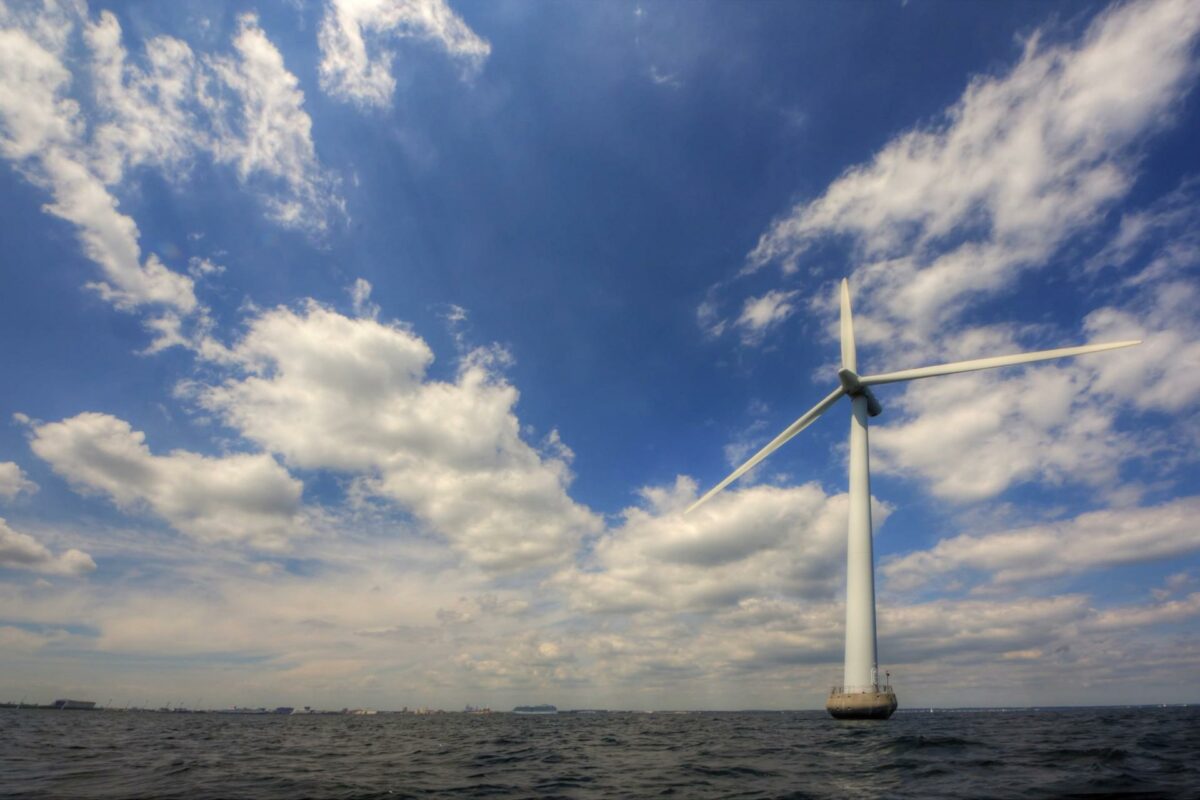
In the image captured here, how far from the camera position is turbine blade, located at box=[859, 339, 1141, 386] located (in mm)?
66525

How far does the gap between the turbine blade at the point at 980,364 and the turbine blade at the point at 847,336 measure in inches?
144

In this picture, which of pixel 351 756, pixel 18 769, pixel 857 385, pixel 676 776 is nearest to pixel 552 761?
pixel 676 776

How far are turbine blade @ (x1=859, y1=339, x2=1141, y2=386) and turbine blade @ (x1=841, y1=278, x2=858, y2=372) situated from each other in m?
3.65

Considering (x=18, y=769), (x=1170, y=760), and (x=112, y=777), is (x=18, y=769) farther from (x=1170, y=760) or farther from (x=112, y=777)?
(x=1170, y=760)

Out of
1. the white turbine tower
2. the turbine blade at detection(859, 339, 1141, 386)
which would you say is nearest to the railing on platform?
the white turbine tower

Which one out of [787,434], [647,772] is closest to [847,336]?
[787,434]

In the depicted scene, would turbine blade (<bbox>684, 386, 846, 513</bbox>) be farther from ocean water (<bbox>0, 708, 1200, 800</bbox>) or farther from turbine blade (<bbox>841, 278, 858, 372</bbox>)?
ocean water (<bbox>0, 708, 1200, 800</bbox>)

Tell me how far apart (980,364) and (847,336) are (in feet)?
67.5

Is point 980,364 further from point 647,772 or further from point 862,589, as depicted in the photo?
point 647,772

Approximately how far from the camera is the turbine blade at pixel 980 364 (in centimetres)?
6653

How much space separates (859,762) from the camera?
36281 mm

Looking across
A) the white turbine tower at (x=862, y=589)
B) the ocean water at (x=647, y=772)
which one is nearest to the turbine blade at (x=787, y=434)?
the white turbine tower at (x=862, y=589)

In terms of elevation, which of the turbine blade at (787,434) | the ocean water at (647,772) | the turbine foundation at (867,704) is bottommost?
the turbine foundation at (867,704)

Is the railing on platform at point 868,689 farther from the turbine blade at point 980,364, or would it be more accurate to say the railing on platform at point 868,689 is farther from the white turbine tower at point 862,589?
the turbine blade at point 980,364
